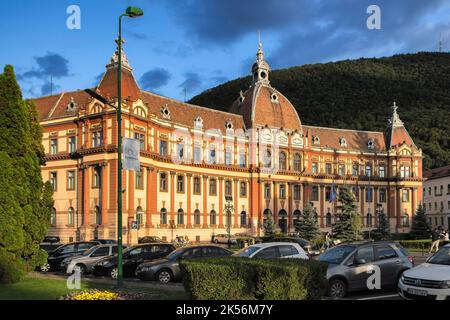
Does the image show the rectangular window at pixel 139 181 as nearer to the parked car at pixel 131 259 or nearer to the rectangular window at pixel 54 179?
the rectangular window at pixel 54 179

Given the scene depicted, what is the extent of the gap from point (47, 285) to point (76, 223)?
38.6 m

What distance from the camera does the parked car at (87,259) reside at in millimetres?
28016

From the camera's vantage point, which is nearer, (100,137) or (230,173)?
(100,137)

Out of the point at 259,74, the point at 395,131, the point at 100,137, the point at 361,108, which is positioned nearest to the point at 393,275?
the point at 100,137

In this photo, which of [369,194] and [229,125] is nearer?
[229,125]

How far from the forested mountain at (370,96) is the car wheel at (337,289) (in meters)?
100

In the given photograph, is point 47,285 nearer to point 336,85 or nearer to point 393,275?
point 393,275

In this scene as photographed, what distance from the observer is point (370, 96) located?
13025cm

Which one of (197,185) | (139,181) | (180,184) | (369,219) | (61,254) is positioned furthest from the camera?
(369,219)

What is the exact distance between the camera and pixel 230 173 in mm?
71812

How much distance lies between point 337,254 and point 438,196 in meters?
96.7

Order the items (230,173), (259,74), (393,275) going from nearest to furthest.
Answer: (393,275) < (230,173) < (259,74)

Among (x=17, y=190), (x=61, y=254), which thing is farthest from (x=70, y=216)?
(x=17, y=190)

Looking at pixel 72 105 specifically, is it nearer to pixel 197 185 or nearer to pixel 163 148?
pixel 163 148
